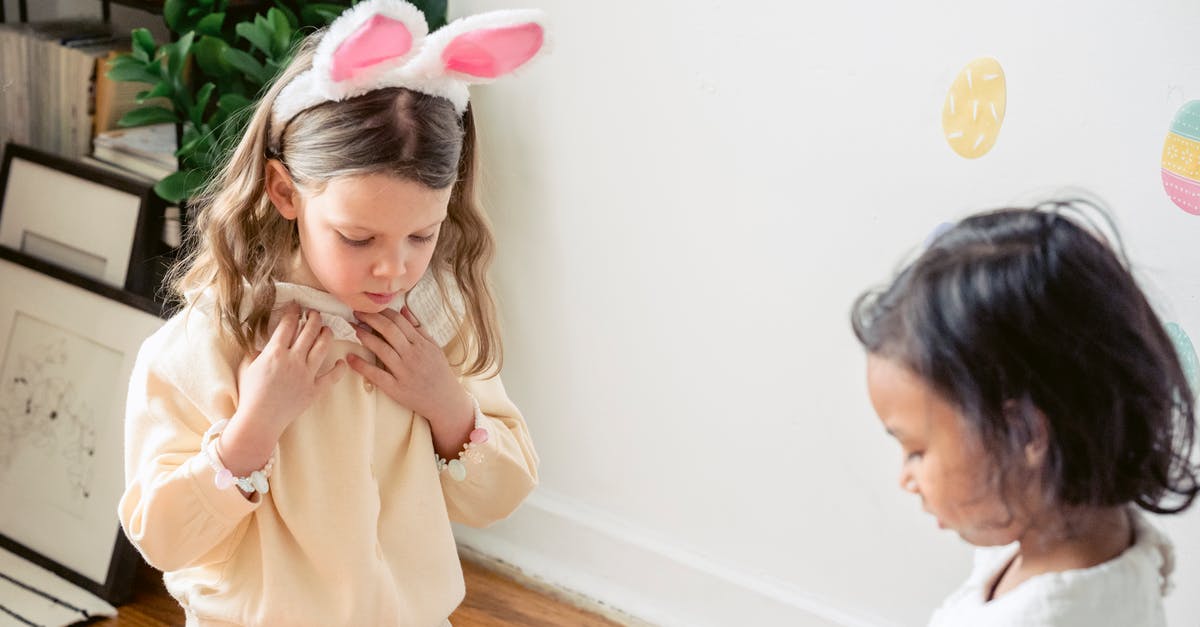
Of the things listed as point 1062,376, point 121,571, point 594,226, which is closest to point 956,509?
point 1062,376

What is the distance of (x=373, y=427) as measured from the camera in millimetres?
1384

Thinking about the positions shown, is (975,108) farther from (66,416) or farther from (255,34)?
(66,416)

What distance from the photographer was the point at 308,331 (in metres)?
1.32

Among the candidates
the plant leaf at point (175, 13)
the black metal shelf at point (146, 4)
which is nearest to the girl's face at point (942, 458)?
the plant leaf at point (175, 13)

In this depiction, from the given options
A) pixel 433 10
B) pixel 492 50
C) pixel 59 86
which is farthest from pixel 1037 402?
pixel 59 86

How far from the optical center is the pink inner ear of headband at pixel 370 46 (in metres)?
1.18

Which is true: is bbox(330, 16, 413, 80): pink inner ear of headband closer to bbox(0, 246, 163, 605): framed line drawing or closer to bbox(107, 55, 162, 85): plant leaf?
bbox(107, 55, 162, 85): plant leaf

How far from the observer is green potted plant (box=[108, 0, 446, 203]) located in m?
1.98

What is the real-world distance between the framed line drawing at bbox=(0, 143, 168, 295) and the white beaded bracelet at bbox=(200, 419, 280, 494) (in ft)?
3.07

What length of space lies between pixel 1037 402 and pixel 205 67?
1.50 meters

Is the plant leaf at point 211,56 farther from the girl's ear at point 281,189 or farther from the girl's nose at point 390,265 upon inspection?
the girl's nose at point 390,265

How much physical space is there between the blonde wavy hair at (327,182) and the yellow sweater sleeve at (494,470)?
65mm

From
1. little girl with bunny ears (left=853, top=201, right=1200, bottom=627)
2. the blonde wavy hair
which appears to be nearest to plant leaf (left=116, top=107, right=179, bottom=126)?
the blonde wavy hair

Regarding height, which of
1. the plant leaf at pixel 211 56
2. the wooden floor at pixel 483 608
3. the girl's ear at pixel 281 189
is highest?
the girl's ear at pixel 281 189
